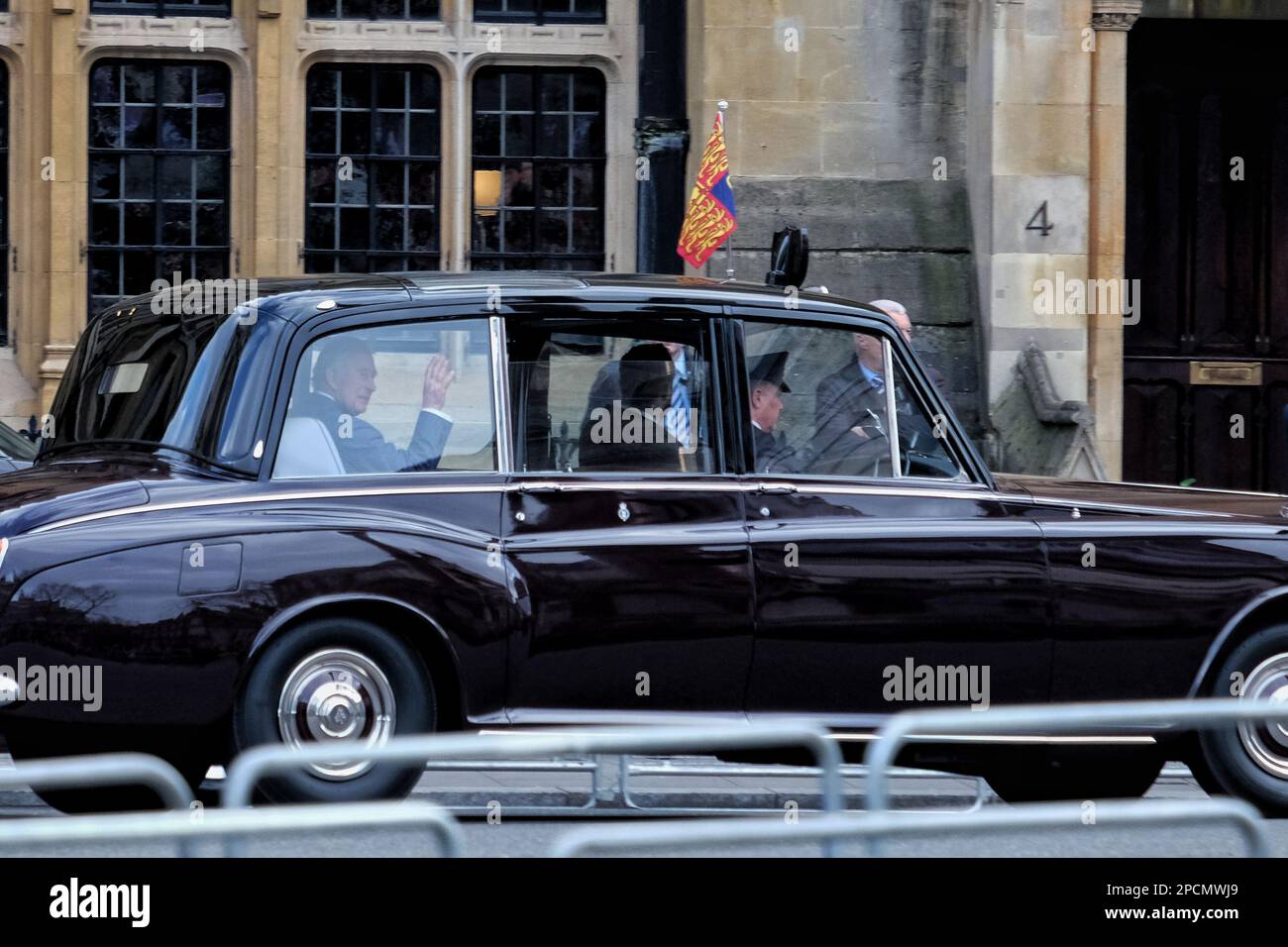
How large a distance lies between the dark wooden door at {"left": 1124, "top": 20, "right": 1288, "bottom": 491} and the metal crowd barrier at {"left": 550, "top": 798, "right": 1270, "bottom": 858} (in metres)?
15.0

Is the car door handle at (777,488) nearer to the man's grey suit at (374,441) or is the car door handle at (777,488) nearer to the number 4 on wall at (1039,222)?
the man's grey suit at (374,441)

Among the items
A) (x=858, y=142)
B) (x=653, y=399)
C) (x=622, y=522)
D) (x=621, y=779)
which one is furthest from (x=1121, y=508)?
(x=858, y=142)

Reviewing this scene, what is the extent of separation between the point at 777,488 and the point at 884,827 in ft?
10.4

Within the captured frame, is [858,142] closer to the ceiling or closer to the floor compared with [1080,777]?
closer to the ceiling

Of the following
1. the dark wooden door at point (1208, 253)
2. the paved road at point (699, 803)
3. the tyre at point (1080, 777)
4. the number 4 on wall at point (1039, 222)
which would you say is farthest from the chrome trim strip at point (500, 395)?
the dark wooden door at point (1208, 253)

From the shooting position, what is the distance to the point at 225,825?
386 centimetres

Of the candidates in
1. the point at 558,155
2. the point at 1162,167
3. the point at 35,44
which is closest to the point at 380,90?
the point at 558,155

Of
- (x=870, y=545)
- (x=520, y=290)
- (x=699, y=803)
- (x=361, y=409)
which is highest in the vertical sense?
(x=520, y=290)

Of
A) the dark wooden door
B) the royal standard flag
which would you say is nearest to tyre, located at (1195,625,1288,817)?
the royal standard flag

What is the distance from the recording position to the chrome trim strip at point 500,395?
7277 mm

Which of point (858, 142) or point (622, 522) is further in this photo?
point (858, 142)

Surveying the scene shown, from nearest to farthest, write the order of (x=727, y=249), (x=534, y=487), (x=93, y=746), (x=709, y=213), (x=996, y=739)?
(x=93, y=746) < (x=996, y=739) < (x=534, y=487) < (x=727, y=249) < (x=709, y=213)

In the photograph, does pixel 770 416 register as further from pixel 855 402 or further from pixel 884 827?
pixel 884 827
